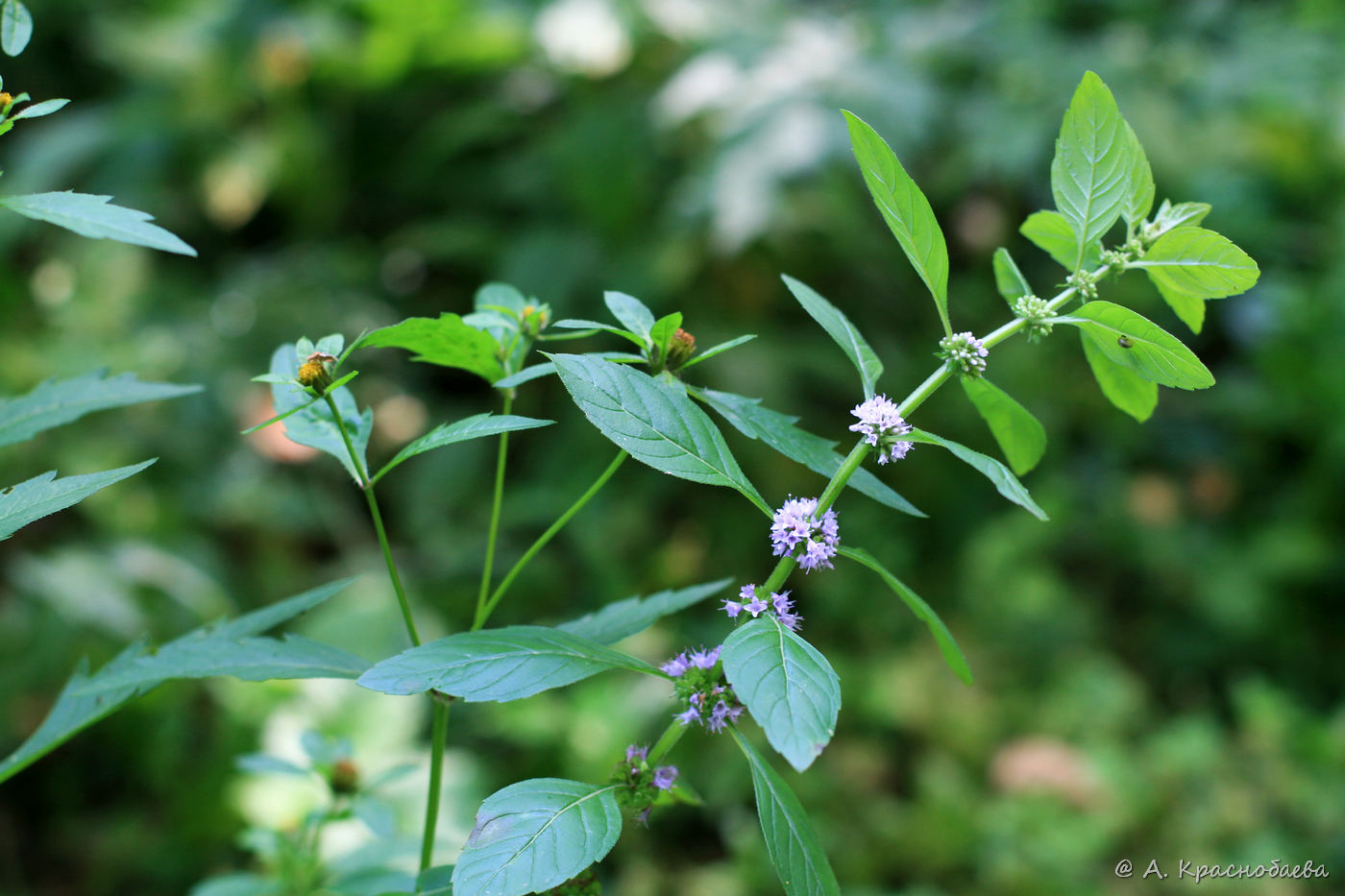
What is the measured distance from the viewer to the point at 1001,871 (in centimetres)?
135

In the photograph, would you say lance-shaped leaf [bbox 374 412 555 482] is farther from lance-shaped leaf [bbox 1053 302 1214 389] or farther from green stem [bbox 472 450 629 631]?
lance-shaped leaf [bbox 1053 302 1214 389]

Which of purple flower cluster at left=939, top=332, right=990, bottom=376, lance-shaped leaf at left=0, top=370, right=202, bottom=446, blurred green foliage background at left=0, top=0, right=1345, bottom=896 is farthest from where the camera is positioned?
blurred green foliage background at left=0, top=0, right=1345, bottom=896

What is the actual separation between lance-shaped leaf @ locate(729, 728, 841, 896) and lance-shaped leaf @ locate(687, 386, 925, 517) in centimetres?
11

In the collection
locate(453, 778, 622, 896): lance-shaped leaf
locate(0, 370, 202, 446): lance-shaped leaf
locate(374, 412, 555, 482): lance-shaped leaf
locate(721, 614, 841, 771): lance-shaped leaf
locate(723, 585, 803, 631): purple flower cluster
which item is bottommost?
locate(453, 778, 622, 896): lance-shaped leaf

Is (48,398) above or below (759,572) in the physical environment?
above

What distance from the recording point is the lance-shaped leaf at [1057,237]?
16.7 inches

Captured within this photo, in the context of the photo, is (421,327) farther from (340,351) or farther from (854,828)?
(854,828)

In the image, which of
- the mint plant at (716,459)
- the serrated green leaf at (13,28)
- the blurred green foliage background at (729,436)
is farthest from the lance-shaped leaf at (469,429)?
the blurred green foliage background at (729,436)

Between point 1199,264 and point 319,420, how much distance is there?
0.39 meters

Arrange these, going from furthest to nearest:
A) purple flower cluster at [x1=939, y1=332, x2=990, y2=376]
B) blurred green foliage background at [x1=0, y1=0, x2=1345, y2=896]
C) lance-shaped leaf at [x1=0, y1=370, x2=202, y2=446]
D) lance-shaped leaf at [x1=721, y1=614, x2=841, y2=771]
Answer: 1. blurred green foliage background at [x1=0, y1=0, x2=1345, y2=896]
2. lance-shaped leaf at [x1=0, y1=370, x2=202, y2=446]
3. purple flower cluster at [x1=939, y1=332, x2=990, y2=376]
4. lance-shaped leaf at [x1=721, y1=614, x2=841, y2=771]

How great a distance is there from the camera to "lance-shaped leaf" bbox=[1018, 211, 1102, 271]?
1.39 ft

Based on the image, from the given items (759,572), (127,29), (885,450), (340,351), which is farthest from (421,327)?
(127,29)

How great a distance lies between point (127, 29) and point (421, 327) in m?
2.59

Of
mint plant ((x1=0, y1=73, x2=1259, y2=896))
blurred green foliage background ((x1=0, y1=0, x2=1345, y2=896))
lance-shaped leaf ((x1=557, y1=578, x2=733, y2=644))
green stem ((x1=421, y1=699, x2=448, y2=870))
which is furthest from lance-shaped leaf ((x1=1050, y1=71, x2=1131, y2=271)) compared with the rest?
blurred green foliage background ((x1=0, y1=0, x2=1345, y2=896))
